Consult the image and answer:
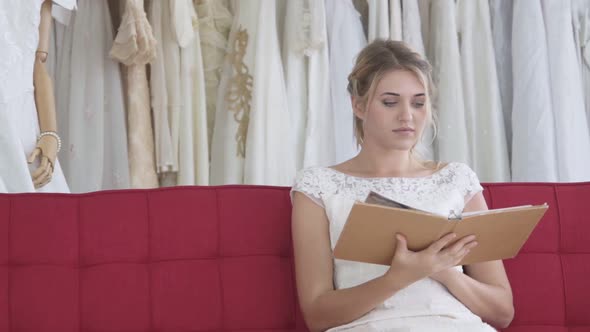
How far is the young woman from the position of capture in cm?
176

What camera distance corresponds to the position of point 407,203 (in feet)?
6.34

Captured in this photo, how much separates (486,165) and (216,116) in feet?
3.25

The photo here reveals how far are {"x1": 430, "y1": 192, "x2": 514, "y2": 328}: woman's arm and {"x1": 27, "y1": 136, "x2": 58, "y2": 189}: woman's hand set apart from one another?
1.12 meters

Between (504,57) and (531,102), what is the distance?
0.86ft

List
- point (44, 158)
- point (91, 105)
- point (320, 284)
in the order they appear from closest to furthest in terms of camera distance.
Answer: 1. point (320, 284)
2. point (44, 158)
3. point (91, 105)

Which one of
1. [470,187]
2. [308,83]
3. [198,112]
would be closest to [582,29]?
[308,83]

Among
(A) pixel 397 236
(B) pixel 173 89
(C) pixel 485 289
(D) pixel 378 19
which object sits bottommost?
(C) pixel 485 289

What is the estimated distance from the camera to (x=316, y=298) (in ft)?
6.04

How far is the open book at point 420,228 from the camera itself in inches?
60.9

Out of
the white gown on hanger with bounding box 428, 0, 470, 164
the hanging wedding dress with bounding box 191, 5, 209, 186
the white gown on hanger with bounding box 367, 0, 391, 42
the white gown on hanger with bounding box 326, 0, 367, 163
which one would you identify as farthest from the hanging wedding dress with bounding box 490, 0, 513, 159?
the hanging wedding dress with bounding box 191, 5, 209, 186

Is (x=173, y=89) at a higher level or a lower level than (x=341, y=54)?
lower

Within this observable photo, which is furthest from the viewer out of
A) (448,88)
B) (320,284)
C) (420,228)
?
(448,88)

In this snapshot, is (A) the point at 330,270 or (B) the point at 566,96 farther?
(B) the point at 566,96

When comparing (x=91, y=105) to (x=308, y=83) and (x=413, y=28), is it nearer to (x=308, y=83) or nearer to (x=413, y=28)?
(x=308, y=83)
